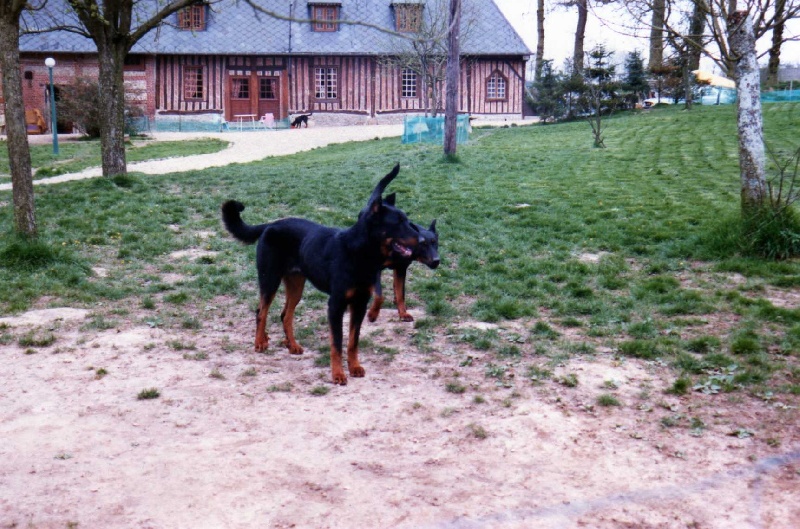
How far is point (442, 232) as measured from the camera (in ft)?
34.7

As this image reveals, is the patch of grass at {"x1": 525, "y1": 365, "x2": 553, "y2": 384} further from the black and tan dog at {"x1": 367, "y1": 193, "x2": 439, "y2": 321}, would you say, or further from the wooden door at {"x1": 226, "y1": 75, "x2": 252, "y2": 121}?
the wooden door at {"x1": 226, "y1": 75, "x2": 252, "y2": 121}

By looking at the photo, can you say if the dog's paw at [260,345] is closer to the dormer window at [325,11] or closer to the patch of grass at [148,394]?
the patch of grass at [148,394]

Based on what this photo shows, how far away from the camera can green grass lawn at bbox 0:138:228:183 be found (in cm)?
1794

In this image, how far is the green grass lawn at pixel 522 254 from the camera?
6480 mm

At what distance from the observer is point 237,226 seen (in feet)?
21.2

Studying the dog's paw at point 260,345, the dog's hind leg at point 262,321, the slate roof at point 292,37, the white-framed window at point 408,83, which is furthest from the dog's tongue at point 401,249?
the white-framed window at point 408,83

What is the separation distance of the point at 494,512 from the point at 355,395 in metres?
1.76

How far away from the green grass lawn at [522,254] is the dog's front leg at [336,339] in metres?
1.01

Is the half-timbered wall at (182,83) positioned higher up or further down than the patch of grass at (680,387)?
higher up

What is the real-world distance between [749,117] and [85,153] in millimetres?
19456

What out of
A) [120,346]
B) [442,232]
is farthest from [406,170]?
[120,346]

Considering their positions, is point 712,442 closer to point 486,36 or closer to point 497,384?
point 497,384

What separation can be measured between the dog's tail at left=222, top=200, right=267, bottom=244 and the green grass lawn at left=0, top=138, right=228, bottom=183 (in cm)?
1157

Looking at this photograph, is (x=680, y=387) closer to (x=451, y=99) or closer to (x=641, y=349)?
(x=641, y=349)
